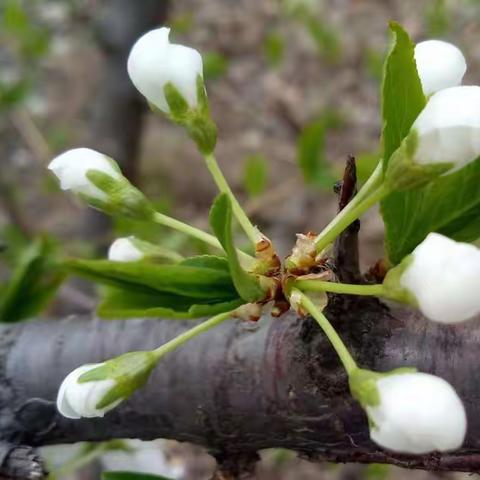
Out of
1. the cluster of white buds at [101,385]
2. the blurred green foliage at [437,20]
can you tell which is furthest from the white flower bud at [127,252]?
the blurred green foliage at [437,20]

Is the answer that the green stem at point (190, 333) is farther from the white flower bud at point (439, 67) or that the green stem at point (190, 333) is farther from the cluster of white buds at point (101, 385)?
the white flower bud at point (439, 67)

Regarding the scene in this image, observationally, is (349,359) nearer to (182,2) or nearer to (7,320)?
(7,320)

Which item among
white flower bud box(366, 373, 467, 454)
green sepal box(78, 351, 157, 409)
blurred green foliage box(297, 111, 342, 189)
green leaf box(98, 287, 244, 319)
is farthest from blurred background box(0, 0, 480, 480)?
white flower bud box(366, 373, 467, 454)

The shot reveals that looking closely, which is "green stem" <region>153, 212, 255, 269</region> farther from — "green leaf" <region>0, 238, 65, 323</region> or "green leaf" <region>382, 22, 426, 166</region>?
"green leaf" <region>0, 238, 65, 323</region>

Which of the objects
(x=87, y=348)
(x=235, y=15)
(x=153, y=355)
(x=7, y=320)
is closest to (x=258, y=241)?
(x=153, y=355)

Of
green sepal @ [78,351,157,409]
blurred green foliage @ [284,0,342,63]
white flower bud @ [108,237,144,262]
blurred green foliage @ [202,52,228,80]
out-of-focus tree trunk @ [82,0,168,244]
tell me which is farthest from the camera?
blurred green foliage @ [284,0,342,63]

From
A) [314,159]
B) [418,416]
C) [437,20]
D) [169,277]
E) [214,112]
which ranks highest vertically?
[214,112]

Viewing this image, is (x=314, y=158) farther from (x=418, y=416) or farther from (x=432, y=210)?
(x=418, y=416)

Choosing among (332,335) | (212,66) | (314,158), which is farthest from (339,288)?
(212,66)
